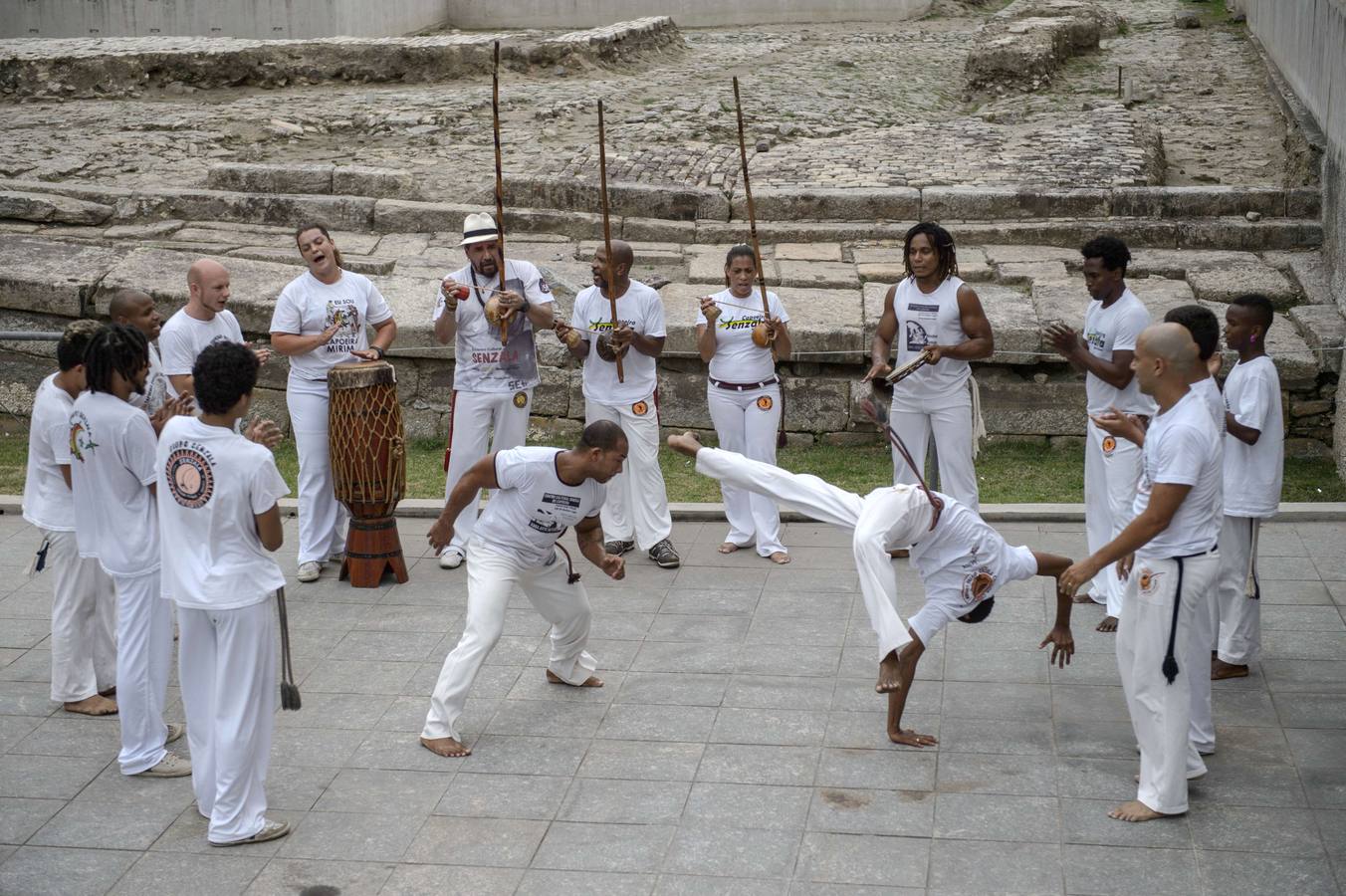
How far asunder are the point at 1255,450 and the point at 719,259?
6068 mm

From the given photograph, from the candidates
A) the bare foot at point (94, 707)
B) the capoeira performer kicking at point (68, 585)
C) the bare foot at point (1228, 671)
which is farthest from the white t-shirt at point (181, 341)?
the bare foot at point (1228, 671)

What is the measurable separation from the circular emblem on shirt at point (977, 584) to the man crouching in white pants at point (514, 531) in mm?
1448

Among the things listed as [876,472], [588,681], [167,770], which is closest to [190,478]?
[167,770]

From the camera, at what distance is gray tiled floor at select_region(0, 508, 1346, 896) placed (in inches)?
198

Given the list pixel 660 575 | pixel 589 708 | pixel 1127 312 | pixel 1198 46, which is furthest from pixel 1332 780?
pixel 1198 46

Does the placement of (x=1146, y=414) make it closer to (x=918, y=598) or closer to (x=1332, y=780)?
(x=918, y=598)

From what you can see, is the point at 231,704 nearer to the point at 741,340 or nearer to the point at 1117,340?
the point at 741,340

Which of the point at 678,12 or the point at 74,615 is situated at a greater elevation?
the point at 678,12

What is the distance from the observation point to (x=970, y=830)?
17.3 ft

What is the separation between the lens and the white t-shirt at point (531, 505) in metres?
6.06

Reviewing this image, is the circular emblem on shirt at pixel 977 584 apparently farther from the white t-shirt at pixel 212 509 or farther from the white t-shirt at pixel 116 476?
the white t-shirt at pixel 116 476

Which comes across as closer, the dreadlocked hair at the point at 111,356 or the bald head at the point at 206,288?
the dreadlocked hair at the point at 111,356

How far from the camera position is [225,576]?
5.13m

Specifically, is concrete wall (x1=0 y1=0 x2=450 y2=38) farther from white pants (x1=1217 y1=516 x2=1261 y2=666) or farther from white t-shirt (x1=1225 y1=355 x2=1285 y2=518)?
white pants (x1=1217 y1=516 x2=1261 y2=666)
